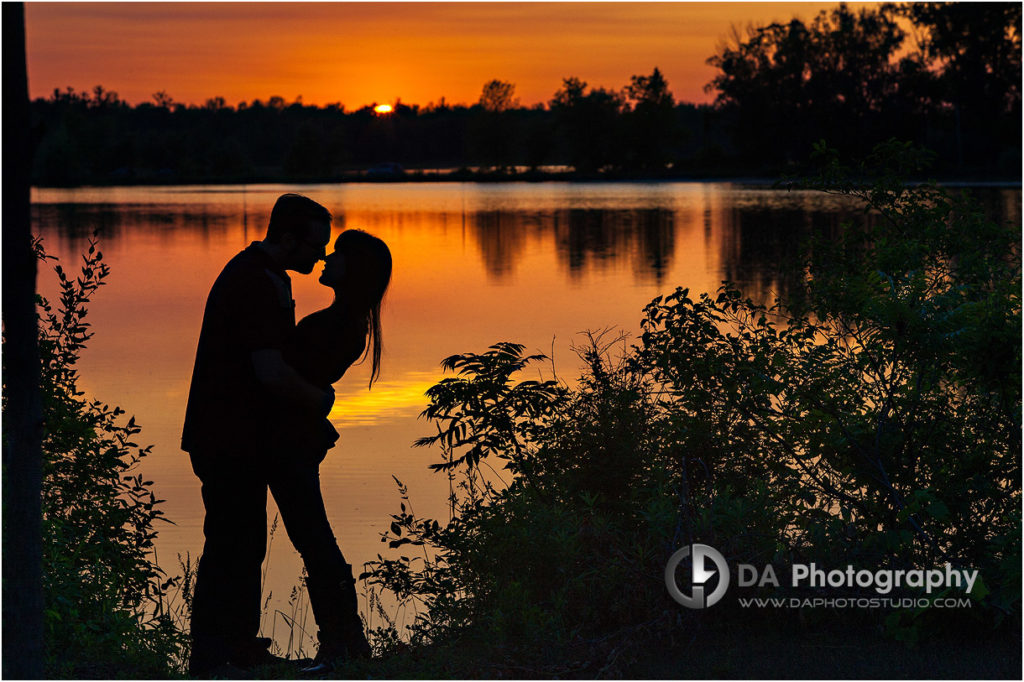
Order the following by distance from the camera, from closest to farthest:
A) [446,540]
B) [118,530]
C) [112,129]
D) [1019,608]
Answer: [1019,608], [446,540], [118,530], [112,129]

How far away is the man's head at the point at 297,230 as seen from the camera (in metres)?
5.38

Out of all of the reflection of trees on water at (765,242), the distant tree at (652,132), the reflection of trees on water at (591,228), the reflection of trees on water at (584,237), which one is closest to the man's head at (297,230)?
the reflection of trees on water at (765,242)

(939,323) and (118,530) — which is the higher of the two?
(939,323)

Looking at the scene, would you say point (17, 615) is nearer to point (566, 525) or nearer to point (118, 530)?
point (566, 525)

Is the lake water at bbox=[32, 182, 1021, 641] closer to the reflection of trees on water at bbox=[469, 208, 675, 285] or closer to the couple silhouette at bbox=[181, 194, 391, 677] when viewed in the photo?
the reflection of trees on water at bbox=[469, 208, 675, 285]

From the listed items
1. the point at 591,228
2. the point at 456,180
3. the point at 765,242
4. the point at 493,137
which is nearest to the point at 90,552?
the point at 765,242

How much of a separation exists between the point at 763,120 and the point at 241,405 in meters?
110

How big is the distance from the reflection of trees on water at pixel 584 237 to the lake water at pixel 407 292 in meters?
0.12

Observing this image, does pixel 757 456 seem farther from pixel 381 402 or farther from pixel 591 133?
pixel 591 133

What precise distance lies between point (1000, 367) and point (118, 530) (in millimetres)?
5507

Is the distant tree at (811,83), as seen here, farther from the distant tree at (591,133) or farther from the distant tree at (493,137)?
the distant tree at (493,137)

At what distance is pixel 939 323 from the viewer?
6.29 meters

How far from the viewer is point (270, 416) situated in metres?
5.48

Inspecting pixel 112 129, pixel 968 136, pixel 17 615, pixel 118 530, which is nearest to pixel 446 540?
pixel 118 530
